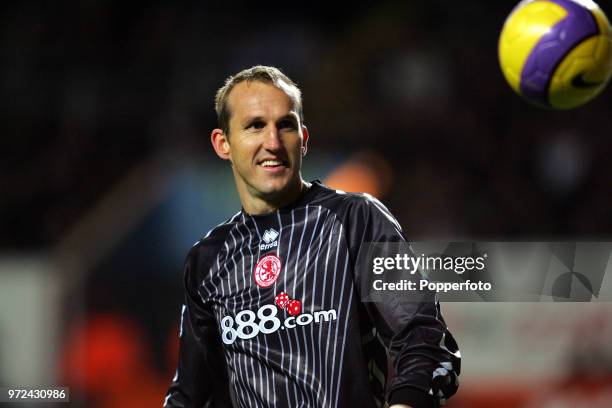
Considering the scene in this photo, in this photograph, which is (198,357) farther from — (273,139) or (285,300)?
(273,139)

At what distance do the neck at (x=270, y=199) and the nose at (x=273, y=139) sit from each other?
0.20 metres

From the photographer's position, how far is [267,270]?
3.61 m

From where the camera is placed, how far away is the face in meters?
3.59

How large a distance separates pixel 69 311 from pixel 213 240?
304 cm

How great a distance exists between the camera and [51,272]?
6.69 meters

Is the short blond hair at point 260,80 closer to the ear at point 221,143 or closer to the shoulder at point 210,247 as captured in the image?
the ear at point 221,143

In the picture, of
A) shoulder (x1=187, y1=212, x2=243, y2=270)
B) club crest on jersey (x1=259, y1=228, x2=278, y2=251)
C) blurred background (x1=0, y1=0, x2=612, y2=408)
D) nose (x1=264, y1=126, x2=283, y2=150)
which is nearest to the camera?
nose (x1=264, y1=126, x2=283, y2=150)

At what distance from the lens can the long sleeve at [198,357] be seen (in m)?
3.85

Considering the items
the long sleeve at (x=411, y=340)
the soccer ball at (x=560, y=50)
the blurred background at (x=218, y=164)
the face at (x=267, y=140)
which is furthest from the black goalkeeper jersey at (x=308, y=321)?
the blurred background at (x=218, y=164)

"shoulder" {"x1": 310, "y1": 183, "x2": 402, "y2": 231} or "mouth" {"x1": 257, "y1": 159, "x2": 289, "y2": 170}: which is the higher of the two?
"mouth" {"x1": 257, "y1": 159, "x2": 289, "y2": 170}

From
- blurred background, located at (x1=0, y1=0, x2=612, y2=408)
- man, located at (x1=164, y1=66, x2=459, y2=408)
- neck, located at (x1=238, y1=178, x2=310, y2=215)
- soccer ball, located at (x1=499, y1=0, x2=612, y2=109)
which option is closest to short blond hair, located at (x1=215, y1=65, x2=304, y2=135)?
man, located at (x1=164, y1=66, x2=459, y2=408)

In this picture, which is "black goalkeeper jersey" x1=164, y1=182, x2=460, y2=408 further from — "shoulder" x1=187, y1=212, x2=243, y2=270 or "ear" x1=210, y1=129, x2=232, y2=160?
"ear" x1=210, y1=129, x2=232, y2=160

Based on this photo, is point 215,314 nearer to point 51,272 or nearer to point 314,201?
point 314,201

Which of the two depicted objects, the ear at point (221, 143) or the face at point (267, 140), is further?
Answer: the ear at point (221, 143)
